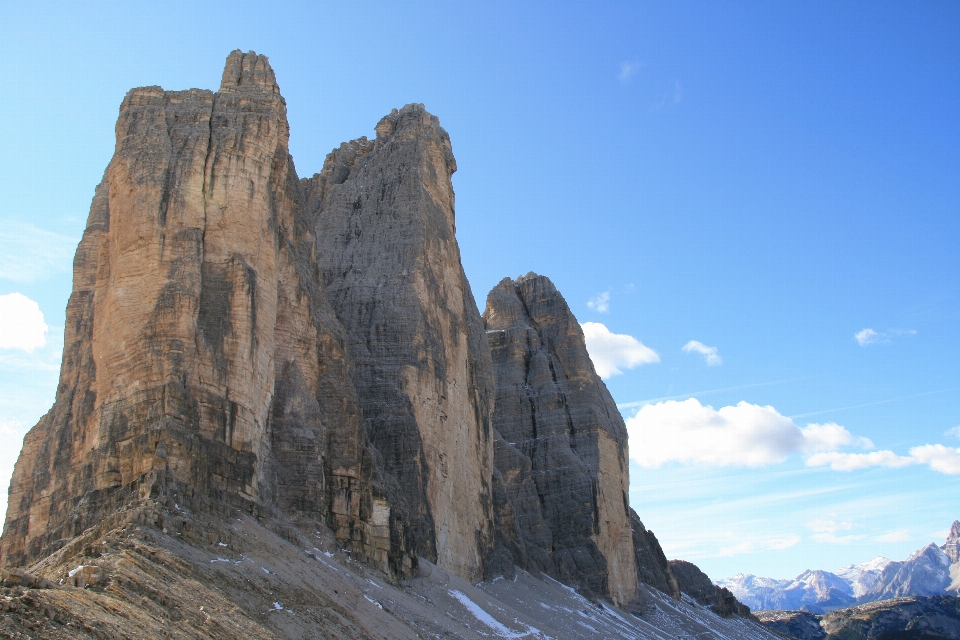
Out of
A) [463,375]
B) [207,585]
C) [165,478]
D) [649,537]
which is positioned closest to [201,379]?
[165,478]

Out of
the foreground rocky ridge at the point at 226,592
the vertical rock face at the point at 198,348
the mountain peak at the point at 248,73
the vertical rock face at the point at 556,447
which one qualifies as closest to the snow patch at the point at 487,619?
the foreground rocky ridge at the point at 226,592

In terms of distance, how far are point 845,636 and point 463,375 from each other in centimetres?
11708

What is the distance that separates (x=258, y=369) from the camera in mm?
35031

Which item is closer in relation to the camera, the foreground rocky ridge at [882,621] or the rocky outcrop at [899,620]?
the rocky outcrop at [899,620]

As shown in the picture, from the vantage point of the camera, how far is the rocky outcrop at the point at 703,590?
10100cm

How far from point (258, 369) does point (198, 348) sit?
3274 mm

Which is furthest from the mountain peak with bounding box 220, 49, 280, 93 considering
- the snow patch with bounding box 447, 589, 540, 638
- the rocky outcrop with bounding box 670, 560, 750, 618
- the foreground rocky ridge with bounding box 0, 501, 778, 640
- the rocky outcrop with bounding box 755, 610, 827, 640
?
the rocky outcrop with bounding box 755, 610, 827, 640

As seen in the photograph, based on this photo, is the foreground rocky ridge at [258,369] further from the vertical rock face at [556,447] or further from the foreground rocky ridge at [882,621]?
the foreground rocky ridge at [882,621]

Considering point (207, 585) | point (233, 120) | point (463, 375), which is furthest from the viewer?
point (463, 375)

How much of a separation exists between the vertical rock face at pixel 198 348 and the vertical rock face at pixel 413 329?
240 inches

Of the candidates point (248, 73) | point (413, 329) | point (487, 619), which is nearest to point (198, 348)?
point (248, 73)

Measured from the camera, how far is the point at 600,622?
5816 cm

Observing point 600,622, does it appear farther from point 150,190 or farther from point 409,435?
point 150,190

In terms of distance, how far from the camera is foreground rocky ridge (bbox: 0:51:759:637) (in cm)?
2950
